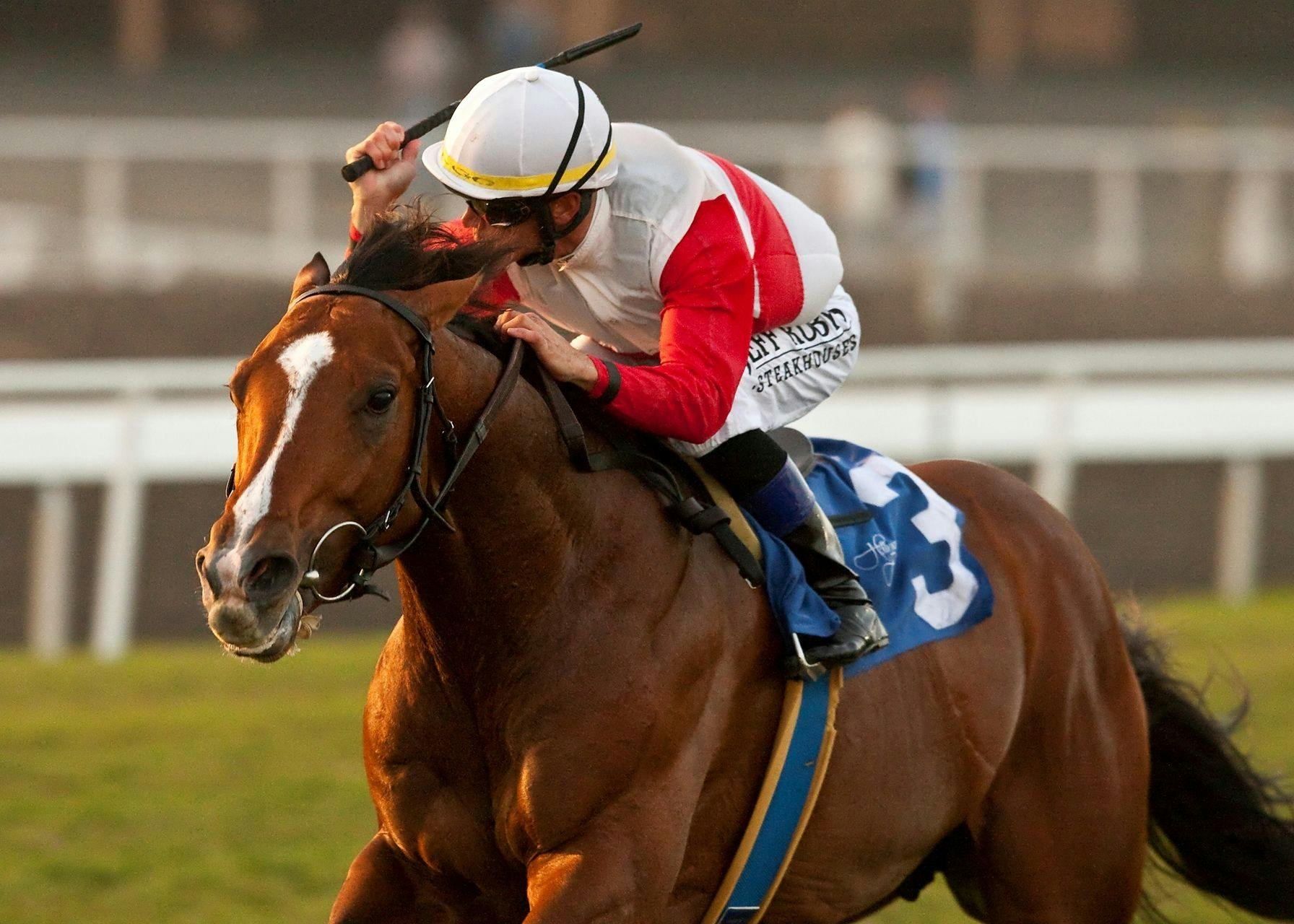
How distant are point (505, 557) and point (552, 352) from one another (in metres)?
0.34

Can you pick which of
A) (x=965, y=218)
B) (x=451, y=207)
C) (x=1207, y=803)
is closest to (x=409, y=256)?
(x=1207, y=803)

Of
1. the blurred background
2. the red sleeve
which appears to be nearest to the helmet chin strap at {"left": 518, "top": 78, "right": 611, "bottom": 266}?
the red sleeve

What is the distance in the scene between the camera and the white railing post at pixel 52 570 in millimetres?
7895

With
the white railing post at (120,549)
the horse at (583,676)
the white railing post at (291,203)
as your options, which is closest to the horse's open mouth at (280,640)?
the horse at (583,676)

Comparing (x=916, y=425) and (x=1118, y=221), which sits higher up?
(x=1118, y=221)

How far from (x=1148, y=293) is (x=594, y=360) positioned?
11413 mm

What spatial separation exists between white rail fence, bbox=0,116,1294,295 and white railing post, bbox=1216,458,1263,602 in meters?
3.42

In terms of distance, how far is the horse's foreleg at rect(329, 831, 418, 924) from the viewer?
10.9ft

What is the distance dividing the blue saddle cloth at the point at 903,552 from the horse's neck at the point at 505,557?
55cm

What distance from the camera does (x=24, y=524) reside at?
898 centimetres

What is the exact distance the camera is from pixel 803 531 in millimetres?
3609

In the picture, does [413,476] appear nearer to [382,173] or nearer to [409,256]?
[409,256]

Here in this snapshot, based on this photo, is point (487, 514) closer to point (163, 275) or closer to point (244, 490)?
point (244, 490)

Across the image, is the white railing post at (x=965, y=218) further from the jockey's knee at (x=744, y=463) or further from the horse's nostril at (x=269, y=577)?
the horse's nostril at (x=269, y=577)
